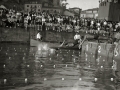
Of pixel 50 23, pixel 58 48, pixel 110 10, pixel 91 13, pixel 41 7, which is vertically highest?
pixel 41 7

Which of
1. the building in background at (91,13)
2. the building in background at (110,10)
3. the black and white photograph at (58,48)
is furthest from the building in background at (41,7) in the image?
the building in background at (110,10)

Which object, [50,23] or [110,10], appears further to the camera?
[110,10]

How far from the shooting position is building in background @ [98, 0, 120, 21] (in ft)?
243

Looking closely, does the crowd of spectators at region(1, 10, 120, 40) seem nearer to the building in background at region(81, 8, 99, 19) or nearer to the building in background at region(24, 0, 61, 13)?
the building in background at region(24, 0, 61, 13)

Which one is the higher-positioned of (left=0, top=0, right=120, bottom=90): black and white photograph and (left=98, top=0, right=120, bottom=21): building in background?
(left=98, top=0, right=120, bottom=21): building in background

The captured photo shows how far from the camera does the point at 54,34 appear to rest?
47.0 meters

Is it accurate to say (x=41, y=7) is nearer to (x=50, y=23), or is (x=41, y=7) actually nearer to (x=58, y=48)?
(x=50, y=23)

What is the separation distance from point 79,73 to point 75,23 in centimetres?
3385

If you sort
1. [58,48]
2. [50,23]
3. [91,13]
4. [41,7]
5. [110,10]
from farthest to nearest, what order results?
[91,13], [41,7], [110,10], [50,23], [58,48]

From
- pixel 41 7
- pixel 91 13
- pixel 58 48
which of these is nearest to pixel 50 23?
pixel 58 48

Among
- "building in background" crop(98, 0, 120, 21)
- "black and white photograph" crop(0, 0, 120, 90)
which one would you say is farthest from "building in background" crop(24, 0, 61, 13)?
"building in background" crop(98, 0, 120, 21)

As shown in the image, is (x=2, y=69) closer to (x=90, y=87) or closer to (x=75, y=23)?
(x=90, y=87)

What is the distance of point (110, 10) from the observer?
74.6m

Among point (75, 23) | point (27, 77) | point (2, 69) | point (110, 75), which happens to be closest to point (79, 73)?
point (110, 75)
